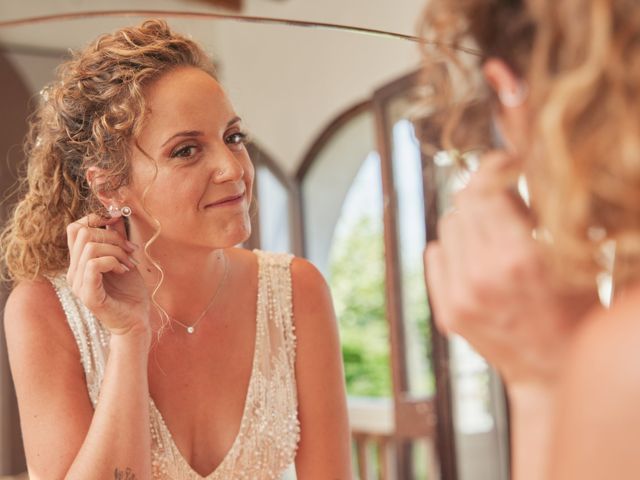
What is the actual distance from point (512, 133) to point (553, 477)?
1.06ft

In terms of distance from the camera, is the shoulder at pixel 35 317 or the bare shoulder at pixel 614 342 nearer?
the bare shoulder at pixel 614 342

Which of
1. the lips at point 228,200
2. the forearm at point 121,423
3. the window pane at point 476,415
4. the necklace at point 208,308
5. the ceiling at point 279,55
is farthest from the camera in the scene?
the ceiling at point 279,55

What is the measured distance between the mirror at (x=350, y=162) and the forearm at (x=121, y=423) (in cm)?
231

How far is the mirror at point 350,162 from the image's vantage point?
385 centimetres

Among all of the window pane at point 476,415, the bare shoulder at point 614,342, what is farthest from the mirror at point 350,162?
the bare shoulder at point 614,342

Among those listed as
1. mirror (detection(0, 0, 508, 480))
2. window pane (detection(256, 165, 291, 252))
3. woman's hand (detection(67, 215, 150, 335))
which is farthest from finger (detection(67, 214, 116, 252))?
window pane (detection(256, 165, 291, 252))

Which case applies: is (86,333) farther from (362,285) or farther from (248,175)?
(362,285)

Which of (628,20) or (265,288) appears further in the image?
(265,288)

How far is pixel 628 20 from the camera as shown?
703mm

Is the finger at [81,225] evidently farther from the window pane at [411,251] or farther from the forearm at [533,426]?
the window pane at [411,251]

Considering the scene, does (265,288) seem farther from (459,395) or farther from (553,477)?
(459,395)

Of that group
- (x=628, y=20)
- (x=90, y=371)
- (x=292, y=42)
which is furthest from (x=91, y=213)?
(x=292, y=42)

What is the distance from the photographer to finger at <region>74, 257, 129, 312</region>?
1512mm

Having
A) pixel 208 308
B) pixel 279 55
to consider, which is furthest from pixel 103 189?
pixel 279 55
